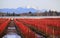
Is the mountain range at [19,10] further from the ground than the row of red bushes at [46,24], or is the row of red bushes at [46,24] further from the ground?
the mountain range at [19,10]

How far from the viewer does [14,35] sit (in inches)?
132

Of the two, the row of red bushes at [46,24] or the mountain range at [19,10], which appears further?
the mountain range at [19,10]

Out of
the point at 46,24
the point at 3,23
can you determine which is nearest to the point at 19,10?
the point at 3,23

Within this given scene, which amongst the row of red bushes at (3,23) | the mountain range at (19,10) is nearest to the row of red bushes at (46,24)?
the mountain range at (19,10)

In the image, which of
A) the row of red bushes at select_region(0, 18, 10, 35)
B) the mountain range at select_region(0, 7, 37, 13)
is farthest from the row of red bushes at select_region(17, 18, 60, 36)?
the row of red bushes at select_region(0, 18, 10, 35)

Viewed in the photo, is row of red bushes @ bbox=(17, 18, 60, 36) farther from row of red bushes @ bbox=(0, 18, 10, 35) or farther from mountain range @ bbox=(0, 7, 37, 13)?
row of red bushes @ bbox=(0, 18, 10, 35)

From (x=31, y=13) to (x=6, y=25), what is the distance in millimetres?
643

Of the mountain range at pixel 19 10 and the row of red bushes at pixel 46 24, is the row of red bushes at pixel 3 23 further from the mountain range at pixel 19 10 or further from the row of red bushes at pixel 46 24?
the row of red bushes at pixel 46 24

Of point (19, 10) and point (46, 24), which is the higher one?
point (19, 10)

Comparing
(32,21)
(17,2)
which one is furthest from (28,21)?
(17,2)

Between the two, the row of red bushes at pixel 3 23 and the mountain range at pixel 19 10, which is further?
the mountain range at pixel 19 10

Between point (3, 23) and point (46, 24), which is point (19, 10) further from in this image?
point (46, 24)

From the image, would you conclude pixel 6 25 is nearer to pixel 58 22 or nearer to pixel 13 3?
pixel 13 3

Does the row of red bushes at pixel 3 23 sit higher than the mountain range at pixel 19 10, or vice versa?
the mountain range at pixel 19 10
